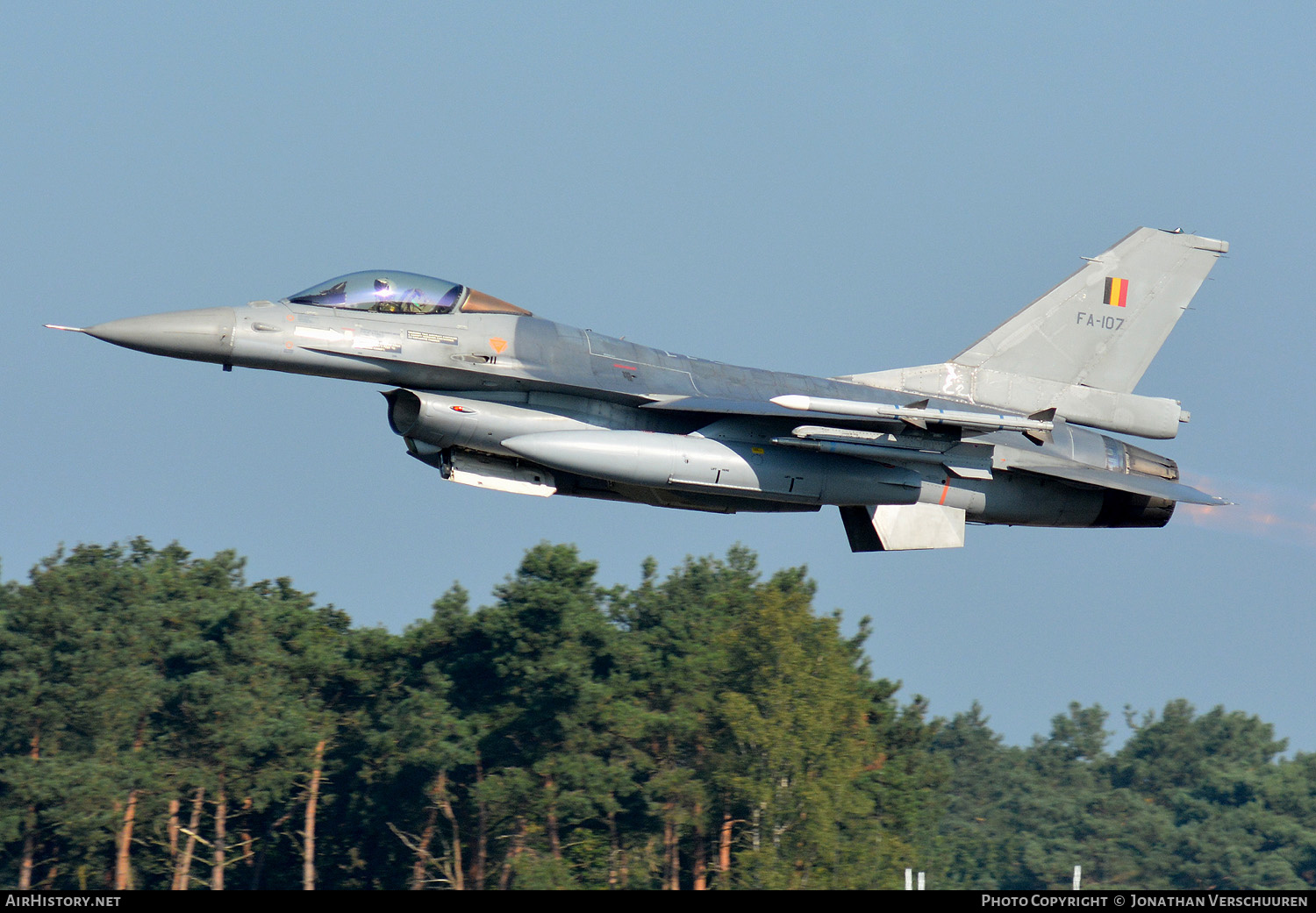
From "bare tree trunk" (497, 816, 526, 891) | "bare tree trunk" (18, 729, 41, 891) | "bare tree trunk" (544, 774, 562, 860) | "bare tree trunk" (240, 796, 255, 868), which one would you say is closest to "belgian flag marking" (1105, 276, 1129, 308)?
"bare tree trunk" (544, 774, 562, 860)

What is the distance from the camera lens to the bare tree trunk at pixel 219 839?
39219 millimetres

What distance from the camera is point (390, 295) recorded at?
15.3m

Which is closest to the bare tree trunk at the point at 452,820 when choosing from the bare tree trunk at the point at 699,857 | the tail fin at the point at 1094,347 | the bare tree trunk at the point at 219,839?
the bare tree trunk at the point at 219,839

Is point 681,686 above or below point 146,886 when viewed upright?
above

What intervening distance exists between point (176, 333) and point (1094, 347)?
10804mm

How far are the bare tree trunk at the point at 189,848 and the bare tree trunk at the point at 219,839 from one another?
50 centimetres

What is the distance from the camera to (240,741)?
4009cm

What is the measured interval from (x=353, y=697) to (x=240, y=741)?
5.09 m

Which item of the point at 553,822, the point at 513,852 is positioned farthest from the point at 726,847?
the point at 513,852

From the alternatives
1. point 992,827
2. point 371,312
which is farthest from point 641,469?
point 992,827

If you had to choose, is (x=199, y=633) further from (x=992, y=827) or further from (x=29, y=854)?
(x=992, y=827)

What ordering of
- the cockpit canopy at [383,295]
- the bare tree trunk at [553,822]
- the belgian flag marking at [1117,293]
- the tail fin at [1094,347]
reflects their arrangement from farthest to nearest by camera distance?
the bare tree trunk at [553,822] → the belgian flag marking at [1117,293] → the tail fin at [1094,347] → the cockpit canopy at [383,295]

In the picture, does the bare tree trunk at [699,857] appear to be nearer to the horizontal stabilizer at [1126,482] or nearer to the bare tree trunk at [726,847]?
the bare tree trunk at [726,847]
